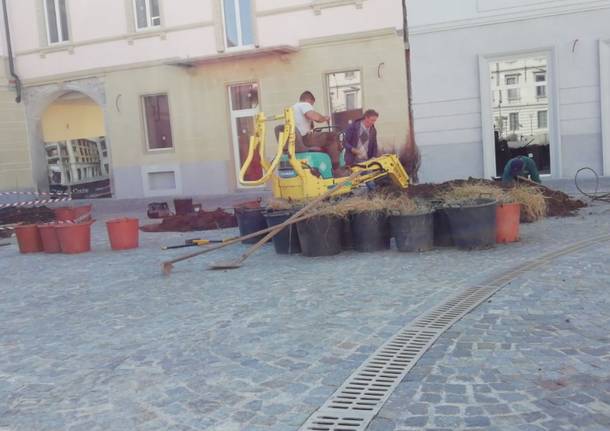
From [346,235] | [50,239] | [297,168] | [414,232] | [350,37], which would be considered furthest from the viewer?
[350,37]

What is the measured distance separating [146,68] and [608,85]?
1242cm

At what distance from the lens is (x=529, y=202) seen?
32.6 ft

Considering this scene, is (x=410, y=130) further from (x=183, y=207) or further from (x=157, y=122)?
(x=157, y=122)

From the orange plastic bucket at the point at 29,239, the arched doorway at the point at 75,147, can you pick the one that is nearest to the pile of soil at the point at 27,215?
the orange plastic bucket at the point at 29,239

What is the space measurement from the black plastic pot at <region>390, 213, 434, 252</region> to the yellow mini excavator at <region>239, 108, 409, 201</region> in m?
1.91

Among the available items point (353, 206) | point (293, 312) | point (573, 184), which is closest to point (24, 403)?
point (293, 312)

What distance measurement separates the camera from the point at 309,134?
428 inches

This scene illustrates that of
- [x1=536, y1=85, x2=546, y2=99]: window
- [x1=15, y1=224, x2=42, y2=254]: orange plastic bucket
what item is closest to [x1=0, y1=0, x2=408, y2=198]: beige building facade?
[x1=536, y1=85, x2=546, y2=99]: window

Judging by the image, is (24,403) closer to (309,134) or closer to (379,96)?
(309,134)

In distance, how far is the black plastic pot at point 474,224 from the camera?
809 centimetres

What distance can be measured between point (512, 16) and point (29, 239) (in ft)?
37.4

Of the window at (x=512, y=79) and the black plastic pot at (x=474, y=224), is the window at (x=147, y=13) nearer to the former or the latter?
the window at (x=512, y=79)

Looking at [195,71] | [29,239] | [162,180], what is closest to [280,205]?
[29,239]

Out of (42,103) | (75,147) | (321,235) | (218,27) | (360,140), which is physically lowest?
(321,235)
